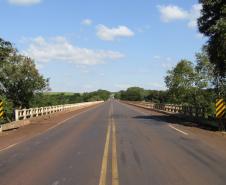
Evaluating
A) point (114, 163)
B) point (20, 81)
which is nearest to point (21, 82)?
point (20, 81)

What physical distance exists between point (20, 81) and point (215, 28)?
3612 centimetres

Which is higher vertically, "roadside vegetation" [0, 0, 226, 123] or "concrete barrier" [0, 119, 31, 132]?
"roadside vegetation" [0, 0, 226, 123]

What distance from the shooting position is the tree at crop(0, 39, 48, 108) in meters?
58.2

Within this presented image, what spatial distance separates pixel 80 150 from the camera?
16.5 m

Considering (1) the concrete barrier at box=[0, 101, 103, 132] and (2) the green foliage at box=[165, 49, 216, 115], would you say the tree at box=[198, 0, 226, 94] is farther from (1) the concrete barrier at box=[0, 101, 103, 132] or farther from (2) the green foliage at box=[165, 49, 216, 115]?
(2) the green foliage at box=[165, 49, 216, 115]

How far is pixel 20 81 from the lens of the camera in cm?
5975

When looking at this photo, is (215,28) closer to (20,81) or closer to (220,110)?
(220,110)

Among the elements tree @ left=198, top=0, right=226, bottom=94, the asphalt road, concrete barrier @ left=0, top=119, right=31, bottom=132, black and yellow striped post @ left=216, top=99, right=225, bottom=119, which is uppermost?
tree @ left=198, top=0, right=226, bottom=94

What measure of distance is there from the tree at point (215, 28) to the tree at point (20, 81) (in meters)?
32.2

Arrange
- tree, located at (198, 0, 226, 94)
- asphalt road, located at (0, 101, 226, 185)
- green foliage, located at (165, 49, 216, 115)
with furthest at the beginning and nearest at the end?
green foliage, located at (165, 49, 216, 115), tree, located at (198, 0, 226, 94), asphalt road, located at (0, 101, 226, 185)

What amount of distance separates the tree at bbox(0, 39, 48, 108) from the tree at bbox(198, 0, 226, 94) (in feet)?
106

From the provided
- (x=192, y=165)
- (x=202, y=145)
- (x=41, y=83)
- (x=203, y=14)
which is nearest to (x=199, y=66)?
(x=41, y=83)

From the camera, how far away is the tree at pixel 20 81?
58.2 metres

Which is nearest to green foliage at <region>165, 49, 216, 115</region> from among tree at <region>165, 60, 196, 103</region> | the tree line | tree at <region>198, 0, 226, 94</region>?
tree at <region>165, 60, 196, 103</region>
